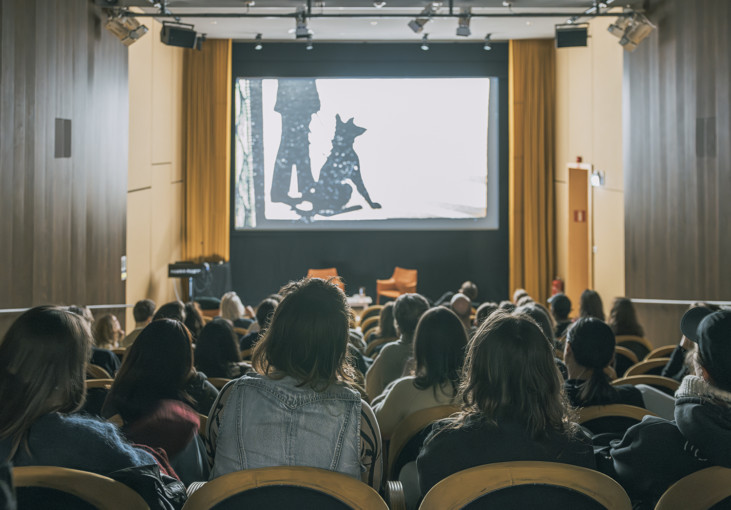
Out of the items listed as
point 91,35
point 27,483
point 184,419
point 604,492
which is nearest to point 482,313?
point 184,419

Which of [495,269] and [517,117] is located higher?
[517,117]

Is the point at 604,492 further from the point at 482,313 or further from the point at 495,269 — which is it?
the point at 495,269

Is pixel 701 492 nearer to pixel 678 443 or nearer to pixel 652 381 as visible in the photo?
pixel 678 443

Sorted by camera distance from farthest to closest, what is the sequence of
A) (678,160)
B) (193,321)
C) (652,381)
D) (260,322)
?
(678,160), (260,322), (193,321), (652,381)

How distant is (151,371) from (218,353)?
1241 mm

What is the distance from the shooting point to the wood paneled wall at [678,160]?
24.7 feet

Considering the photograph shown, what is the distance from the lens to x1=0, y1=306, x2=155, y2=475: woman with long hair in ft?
5.75

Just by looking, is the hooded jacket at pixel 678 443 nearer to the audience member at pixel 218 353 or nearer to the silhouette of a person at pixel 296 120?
the audience member at pixel 218 353

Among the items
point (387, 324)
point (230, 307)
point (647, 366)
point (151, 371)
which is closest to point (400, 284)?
point (230, 307)

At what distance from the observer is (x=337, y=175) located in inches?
535

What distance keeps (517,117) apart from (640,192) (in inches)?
185

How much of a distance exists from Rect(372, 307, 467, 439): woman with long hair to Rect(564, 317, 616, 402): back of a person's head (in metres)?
0.45

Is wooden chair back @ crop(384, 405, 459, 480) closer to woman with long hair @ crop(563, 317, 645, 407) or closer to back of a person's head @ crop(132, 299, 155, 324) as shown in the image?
woman with long hair @ crop(563, 317, 645, 407)

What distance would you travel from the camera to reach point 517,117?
44.3 ft
